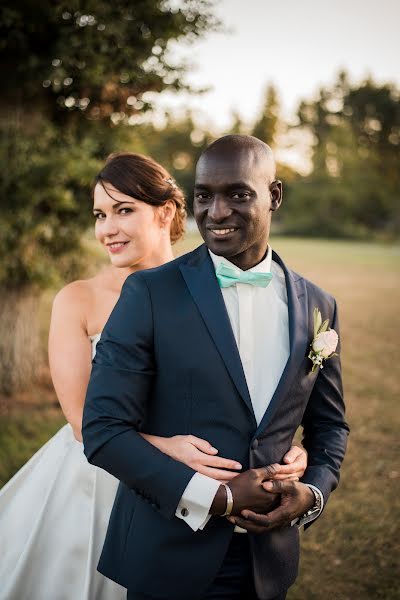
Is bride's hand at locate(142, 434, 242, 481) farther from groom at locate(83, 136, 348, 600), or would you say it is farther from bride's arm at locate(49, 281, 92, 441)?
bride's arm at locate(49, 281, 92, 441)

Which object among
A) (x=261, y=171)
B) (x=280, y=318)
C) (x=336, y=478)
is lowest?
(x=336, y=478)

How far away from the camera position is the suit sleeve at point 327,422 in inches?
86.3

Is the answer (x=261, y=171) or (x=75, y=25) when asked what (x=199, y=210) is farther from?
(x=75, y=25)

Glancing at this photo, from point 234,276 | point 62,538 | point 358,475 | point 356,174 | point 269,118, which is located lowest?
point 358,475

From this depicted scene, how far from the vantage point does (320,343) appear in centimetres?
200

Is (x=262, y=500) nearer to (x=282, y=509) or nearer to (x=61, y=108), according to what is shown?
(x=282, y=509)

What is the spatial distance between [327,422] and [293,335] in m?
0.47

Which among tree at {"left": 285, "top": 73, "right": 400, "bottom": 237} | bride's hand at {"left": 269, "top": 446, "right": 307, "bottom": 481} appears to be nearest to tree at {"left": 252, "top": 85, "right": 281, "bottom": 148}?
tree at {"left": 285, "top": 73, "right": 400, "bottom": 237}

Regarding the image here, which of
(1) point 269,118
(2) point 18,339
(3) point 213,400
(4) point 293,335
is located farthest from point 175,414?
(1) point 269,118

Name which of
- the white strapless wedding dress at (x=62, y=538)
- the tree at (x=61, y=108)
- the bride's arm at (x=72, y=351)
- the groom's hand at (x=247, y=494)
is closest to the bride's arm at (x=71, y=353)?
the bride's arm at (x=72, y=351)

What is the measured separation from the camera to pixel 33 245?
6766 millimetres

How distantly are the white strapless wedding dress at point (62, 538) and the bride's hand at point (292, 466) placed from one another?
117 cm

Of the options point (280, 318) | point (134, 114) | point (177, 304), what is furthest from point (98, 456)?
point (134, 114)

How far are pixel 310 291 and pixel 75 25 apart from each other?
4889 mm
